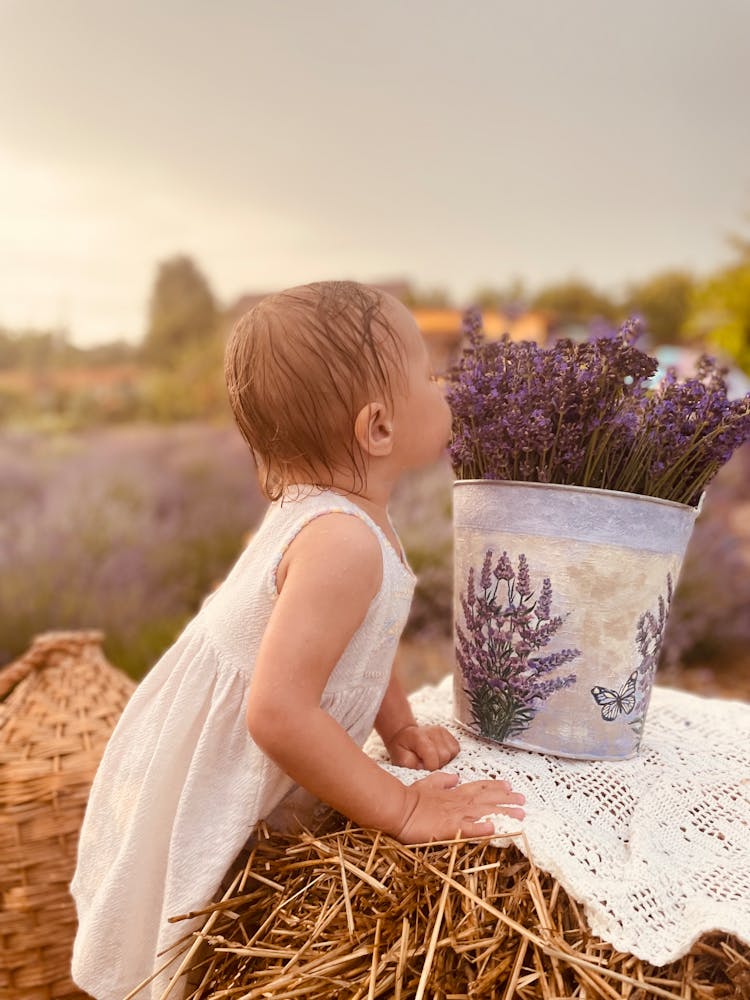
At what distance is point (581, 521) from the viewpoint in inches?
51.7

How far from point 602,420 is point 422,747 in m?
0.56

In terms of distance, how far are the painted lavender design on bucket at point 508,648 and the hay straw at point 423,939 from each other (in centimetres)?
27

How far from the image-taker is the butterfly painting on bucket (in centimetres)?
136

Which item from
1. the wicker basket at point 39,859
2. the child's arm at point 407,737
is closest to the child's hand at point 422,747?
the child's arm at point 407,737

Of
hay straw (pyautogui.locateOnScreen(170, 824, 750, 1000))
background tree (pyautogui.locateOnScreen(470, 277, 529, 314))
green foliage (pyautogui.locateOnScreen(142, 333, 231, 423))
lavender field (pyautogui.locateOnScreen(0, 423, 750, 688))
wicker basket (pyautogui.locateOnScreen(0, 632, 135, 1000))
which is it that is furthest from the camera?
background tree (pyautogui.locateOnScreen(470, 277, 529, 314))

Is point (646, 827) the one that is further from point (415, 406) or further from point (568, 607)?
point (415, 406)

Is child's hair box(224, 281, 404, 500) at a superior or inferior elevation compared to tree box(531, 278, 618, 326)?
superior

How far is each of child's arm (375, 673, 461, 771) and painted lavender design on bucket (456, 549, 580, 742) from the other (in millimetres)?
74

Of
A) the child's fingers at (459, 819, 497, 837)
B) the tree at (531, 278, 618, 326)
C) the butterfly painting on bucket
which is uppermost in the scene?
the butterfly painting on bucket

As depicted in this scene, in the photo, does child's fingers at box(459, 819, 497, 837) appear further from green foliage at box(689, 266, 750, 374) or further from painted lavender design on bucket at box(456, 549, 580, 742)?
green foliage at box(689, 266, 750, 374)

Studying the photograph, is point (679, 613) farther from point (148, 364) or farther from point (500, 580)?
point (148, 364)

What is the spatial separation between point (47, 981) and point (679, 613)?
364 centimetres

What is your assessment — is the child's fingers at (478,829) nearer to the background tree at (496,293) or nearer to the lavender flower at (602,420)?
the lavender flower at (602,420)

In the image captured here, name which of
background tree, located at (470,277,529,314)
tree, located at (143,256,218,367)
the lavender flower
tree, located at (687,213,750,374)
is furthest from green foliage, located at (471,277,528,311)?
the lavender flower
